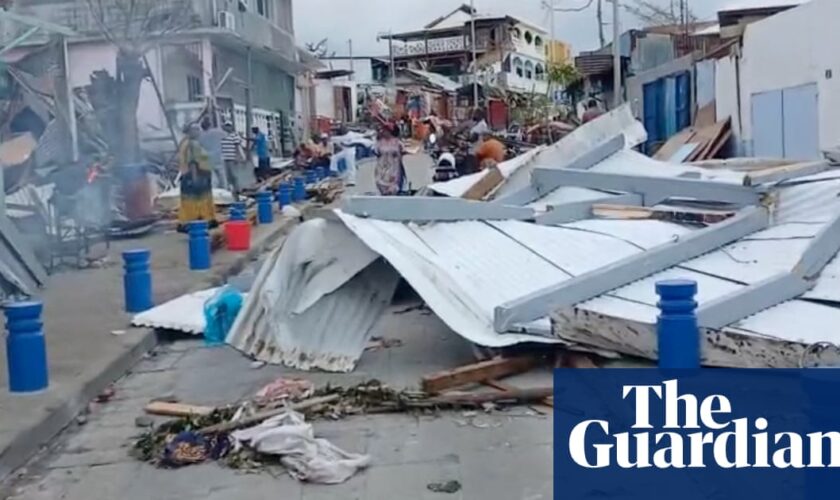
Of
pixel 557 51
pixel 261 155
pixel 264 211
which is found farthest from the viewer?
pixel 557 51

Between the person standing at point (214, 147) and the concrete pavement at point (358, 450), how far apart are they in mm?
9768

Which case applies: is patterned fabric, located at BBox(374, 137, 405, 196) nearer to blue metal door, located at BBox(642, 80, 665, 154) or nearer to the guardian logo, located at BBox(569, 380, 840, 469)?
blue metal door, located at BBox(642, 80, 665, 154)

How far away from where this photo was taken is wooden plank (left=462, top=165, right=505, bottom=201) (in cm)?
1364

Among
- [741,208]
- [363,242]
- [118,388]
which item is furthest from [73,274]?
[741,208]

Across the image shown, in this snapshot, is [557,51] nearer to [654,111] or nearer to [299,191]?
[654,111]

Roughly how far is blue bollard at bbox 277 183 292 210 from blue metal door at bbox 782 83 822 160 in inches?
393

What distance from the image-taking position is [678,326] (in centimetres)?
680

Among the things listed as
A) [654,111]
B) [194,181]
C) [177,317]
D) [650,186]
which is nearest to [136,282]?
[177,317]

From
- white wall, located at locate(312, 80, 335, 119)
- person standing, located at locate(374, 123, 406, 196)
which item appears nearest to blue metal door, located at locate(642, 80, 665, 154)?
person standing, located at locate(374, 123, 406, 196)

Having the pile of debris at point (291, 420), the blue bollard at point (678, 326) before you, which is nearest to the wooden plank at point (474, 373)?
the pile of debris at point (291, 420)

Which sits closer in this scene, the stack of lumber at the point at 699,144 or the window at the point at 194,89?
the stack of lumber at the point at 699,144

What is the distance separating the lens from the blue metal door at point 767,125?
19.1 m

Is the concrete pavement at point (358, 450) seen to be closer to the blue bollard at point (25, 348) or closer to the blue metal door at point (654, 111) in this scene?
the blue bollard at point (25, 348)

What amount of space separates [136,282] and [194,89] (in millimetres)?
20454
